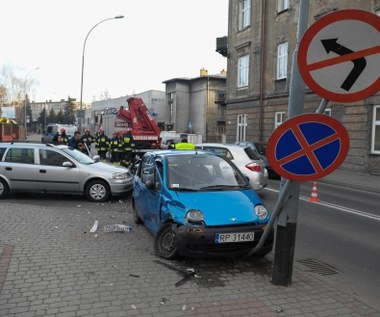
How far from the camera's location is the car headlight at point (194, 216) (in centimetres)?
529

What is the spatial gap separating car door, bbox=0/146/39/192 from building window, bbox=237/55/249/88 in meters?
21.4

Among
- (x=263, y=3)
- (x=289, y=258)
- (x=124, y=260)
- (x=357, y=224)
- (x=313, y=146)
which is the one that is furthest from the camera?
(x=263, y=3)

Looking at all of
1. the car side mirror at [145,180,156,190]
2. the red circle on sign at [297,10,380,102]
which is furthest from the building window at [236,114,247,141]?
the red circle on sign at [297,10,380,102]

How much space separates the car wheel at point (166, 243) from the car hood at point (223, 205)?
17.9 inches

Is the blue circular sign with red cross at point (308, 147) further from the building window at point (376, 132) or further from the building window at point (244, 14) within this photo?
the building window at point (244, 14)

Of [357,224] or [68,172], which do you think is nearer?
[357,224]

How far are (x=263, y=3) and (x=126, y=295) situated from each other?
26284mm

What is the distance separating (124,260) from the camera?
5.56m

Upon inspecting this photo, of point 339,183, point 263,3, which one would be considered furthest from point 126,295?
point 263,3

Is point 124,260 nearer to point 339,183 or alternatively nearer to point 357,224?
point 357,224

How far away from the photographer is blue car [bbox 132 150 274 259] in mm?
5234

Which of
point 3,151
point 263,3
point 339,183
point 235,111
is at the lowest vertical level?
point 339,183

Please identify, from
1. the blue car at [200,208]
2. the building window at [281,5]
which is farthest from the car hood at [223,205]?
the building window at [281,5]

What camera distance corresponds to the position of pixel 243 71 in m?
30.4
